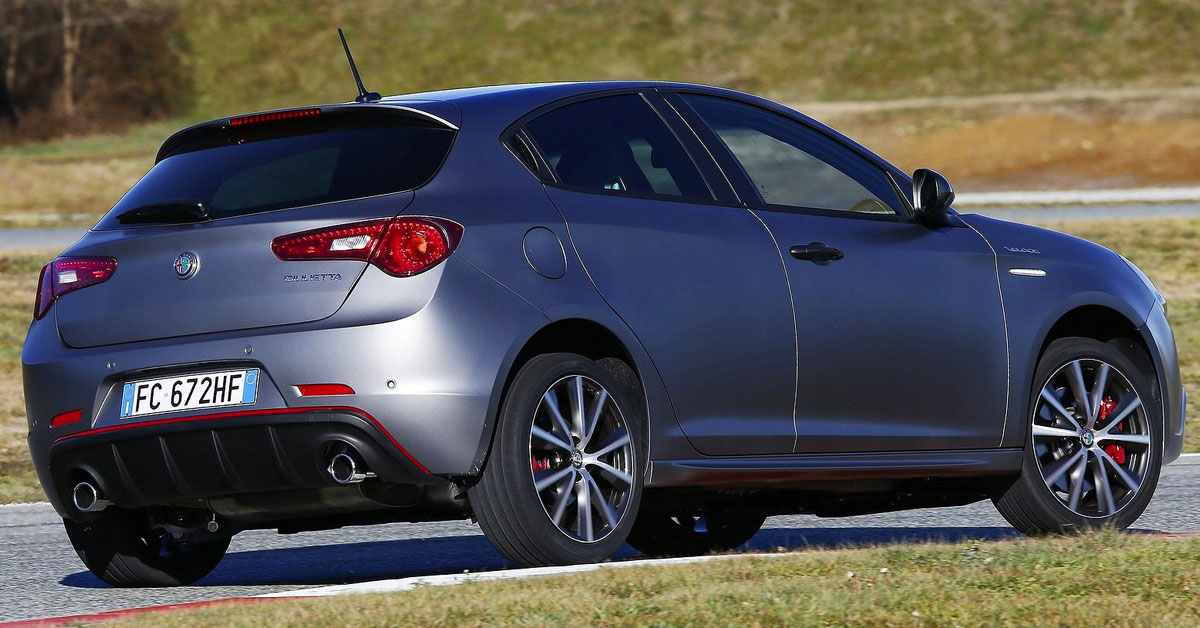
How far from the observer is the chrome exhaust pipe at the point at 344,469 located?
5.28 metres

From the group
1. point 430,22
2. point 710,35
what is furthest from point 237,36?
point 710,35

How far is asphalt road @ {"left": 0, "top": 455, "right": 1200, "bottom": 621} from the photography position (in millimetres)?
6176

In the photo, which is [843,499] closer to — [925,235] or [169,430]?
[925,235]

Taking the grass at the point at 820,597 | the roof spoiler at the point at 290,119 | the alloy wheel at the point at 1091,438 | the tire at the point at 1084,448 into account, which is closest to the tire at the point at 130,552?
the roof spoiler at the point at 290,119

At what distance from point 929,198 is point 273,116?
2423mm

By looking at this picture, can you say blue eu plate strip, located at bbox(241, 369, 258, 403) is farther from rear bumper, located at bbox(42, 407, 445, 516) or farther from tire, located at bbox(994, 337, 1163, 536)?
tire, located at bbox(994, 337, 1163, 536)

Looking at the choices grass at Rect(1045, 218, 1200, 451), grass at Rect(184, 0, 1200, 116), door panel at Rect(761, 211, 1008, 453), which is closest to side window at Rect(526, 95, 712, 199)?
door panel at Rect(761, 211, 1008, 453)

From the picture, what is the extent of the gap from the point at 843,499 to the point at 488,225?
193 cm

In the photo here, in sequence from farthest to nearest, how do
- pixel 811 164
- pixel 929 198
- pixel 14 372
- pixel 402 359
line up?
pixel 14 372, pixel 811 164, pixel 929 198, pixel 402 359

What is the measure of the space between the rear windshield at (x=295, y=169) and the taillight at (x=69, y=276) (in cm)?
19

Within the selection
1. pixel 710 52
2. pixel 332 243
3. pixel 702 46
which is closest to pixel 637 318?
pixel 332 243

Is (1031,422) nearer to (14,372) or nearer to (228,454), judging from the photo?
(228,454)

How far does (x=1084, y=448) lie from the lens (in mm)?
7027

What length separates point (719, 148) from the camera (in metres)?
6.38
